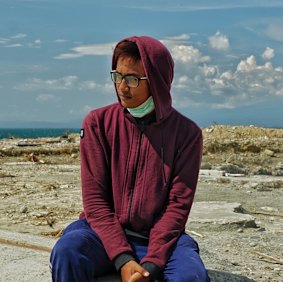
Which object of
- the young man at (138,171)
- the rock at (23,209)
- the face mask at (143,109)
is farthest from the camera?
the rock at (23,209)

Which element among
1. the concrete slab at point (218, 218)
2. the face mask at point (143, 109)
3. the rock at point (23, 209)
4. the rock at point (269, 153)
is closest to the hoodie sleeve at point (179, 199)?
the face mask at point (143, 109)

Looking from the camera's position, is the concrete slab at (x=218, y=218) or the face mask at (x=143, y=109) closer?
the face mask at (x=143, y=109)

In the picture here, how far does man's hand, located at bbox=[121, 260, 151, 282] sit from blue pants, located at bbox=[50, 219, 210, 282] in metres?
0.14

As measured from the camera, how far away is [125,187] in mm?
3453

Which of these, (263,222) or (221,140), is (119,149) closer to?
(263,222)

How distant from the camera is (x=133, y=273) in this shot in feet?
10.5

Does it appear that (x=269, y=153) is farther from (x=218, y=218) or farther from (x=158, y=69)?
(x=158, y=69)

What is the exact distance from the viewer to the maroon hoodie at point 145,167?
3.39m

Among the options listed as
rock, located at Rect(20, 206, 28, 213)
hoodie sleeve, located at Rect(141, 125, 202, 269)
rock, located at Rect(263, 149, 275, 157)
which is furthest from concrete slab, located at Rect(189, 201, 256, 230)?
rock, located at Rect(263, 149, 275, 157)

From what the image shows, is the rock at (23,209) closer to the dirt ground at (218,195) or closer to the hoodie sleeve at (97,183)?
the dirt ground at (218,195)

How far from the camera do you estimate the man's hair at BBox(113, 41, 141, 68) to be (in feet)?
11.1

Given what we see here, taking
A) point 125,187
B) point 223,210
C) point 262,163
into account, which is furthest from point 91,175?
point 262,163

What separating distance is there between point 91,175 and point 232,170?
Result: 922 centimetres

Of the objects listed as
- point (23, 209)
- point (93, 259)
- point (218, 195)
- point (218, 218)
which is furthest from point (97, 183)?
point (218, 195)
